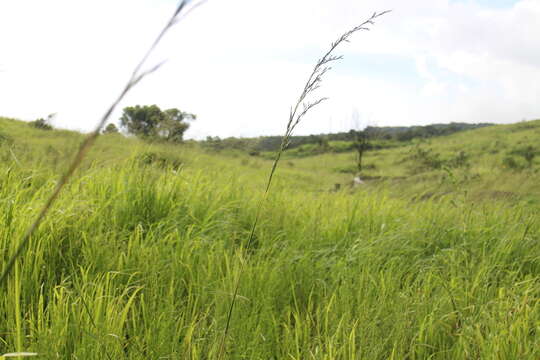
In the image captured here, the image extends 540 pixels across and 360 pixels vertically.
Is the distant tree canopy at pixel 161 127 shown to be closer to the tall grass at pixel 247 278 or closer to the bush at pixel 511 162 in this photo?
the tall grass at pixel 247 278

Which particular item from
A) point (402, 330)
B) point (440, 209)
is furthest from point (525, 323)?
point (440, 209)

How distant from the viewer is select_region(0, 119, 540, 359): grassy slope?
5.09ft

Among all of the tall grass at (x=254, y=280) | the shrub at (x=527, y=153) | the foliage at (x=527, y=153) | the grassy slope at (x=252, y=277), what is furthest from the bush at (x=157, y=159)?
the foliage at (x=527, y=153)

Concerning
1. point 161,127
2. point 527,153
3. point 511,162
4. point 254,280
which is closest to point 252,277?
point 254,280

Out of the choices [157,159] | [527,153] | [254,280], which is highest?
[157,159]

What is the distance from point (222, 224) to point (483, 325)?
67.7 inches

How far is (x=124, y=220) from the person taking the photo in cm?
270

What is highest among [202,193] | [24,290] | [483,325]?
[202,193]

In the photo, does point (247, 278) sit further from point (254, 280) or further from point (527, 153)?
point (527, 153)

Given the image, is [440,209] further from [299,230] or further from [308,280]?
[308,280]

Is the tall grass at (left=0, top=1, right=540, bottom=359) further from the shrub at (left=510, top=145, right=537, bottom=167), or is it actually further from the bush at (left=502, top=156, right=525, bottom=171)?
the shrub at (left=510, top=145, right=537, bottom=167)

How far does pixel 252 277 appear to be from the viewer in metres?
2.08

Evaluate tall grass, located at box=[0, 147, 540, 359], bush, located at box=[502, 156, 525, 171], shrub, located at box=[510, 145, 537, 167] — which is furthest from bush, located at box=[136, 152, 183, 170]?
shrub, located at box=[510, 145, 537, 167]

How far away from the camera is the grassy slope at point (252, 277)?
5.09 ft
